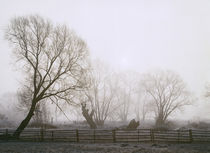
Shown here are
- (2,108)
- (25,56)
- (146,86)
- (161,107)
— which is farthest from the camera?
(2,108)

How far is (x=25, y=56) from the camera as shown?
2044cm

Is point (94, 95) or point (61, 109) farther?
point (94, 95)

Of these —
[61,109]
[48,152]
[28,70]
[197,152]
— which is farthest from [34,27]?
[197,152]

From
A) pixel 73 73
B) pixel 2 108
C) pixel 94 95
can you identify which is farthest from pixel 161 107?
pixel 2 108

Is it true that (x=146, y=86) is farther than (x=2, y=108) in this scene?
No

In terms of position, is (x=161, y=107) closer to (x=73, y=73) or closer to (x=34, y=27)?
(x=73, y=73)

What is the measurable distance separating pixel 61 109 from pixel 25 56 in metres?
7.54

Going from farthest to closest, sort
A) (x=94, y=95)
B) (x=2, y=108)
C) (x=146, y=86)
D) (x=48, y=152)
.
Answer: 1. (x=2, y=108)
2. (x=146, y=86)
3. (x=94, y=95)
4. (x=48, y=152)

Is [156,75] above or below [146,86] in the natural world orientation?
above

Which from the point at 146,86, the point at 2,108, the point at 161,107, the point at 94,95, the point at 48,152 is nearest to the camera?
the point at 48,152

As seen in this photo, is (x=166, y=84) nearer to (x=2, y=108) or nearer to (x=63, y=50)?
(x=63, y=50)

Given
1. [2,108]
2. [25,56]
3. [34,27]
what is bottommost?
[2,108]

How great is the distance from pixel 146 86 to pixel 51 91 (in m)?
29.9

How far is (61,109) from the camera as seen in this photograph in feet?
69.4
